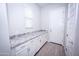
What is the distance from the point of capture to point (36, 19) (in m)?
1.03

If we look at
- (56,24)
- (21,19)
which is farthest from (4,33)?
(56,24)

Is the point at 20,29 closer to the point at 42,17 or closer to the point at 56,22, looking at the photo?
the point at 42,17

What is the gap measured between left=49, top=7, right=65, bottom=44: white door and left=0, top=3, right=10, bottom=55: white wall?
58 cm

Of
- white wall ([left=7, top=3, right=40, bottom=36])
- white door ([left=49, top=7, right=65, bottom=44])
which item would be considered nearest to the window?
white wall ([left=7, top=3, right=40, bottom=36])

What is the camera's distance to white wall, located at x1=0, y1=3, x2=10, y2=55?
66 centimetres

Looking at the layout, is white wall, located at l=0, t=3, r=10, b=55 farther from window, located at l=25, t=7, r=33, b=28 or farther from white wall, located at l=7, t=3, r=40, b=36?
window, located at l=25, t=7, r=33, b=28

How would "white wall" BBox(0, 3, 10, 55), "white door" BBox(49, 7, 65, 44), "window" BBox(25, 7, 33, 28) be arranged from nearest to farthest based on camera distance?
"white wall" BBox(0, 3, 10, 55)
"white door" BBox(49, 7, 65, 44)
"window" BBox(25, 7, 33, 28)

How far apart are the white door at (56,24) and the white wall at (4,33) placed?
0.58m

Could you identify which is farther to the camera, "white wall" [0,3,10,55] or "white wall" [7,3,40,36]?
"white wall" [7,3,40,36]

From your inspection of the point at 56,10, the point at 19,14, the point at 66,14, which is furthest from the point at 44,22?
the point at 19,14

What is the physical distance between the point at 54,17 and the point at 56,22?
0.25ft

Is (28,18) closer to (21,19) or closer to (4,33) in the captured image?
(21,19)

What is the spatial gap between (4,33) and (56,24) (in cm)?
67

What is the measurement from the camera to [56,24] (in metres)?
0.94
